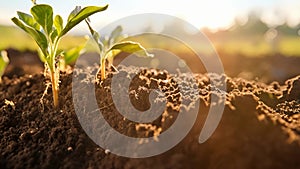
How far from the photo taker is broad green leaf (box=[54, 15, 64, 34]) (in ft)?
6.86

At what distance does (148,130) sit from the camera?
1584mm

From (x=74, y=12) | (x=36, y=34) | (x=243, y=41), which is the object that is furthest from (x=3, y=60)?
(x=243, y=41)

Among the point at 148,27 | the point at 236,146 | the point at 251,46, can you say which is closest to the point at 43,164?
the point at 236,146

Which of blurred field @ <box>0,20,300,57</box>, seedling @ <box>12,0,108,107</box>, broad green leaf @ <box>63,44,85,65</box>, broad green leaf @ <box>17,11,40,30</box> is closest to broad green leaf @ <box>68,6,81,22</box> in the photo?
seedling @ <box>12,0,108,107</box>

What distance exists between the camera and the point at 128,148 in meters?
1.60

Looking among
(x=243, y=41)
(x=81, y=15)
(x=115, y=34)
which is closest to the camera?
(x=81, y=15)

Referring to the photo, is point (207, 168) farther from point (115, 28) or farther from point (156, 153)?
point (115, 28)

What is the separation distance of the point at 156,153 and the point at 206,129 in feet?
0.72

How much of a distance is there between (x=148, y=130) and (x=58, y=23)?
2.94 ft

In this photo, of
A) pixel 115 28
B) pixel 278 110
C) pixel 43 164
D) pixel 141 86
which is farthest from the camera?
pixel 115 28

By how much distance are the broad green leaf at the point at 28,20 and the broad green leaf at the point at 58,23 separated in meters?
0.12

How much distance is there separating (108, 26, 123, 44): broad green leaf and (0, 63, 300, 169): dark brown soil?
0.25 metres

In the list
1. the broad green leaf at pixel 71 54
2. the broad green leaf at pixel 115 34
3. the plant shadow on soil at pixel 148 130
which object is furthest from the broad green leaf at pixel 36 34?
the broad green leaf at pixel 71 54

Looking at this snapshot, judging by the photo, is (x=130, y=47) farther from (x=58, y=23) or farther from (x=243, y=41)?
(x=243, y=41)
